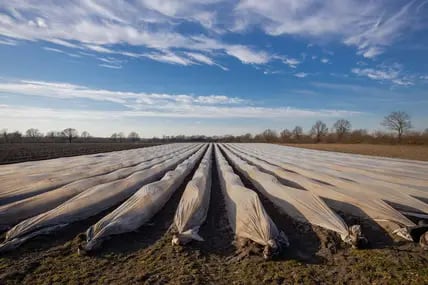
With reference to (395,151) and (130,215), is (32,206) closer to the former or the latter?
(130,215)

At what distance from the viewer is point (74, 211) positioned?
5.50 meters

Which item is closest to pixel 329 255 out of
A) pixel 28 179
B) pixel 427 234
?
pixel 427 234

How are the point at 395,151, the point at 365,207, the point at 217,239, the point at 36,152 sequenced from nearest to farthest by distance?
the point at 217,239, the point at 365,207, the point at 36,152, the point at 395,151

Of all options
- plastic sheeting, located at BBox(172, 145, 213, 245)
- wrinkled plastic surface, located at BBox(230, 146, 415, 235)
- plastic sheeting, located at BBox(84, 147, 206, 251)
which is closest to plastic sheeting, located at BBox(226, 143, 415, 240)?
wrinkled plastic surface, located at BBox(230, 146, 415, 235)

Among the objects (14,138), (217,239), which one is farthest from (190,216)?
(14,138)

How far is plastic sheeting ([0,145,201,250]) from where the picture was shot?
4625 millimetres

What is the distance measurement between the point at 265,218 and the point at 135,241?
1.99 metres

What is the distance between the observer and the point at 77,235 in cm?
493

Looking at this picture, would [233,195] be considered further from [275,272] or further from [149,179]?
[149,179]

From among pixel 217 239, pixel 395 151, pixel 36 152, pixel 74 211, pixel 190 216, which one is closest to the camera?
pixel 217 239

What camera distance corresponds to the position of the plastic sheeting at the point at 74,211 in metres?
4.62

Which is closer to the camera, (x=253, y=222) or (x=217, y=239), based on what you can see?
(x=253, y=222)

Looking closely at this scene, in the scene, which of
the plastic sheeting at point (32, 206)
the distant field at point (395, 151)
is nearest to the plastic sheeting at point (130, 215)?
the plastic sheeting at point (32, 206)

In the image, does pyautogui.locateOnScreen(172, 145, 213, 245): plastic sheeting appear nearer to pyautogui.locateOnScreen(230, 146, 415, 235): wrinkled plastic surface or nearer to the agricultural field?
the agricultural field
